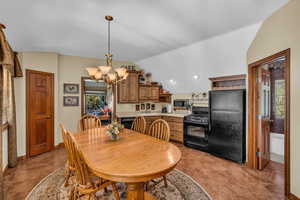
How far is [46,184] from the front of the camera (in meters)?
2.37

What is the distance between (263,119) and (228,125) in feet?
2.18

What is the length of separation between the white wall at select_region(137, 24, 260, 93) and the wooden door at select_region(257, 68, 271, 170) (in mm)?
409

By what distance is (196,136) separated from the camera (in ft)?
13.4

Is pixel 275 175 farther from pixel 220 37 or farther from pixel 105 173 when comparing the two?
pixel 105 173

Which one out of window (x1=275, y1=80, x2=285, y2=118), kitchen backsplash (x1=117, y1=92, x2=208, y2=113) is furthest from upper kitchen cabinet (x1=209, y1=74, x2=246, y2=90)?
window (x1=275, y1=80, x2=285, y2=118)

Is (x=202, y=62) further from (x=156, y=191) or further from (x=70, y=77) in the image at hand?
(x=70, y=77)

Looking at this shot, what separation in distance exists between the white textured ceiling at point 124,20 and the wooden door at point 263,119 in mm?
1205

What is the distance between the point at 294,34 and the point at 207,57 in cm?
167

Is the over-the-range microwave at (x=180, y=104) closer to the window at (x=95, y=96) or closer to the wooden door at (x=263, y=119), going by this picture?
the wooden door at (x=263, y=119)

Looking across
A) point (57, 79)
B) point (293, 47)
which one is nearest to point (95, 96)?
point (57, 79)

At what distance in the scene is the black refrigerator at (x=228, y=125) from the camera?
313 cm

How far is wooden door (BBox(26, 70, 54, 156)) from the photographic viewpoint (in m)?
3.58

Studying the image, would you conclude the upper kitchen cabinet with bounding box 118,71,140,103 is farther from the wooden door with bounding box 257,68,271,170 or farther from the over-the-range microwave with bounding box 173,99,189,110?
the wooden door with bounding box 257,68,271,170

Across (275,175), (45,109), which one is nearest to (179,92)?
(275,175)
